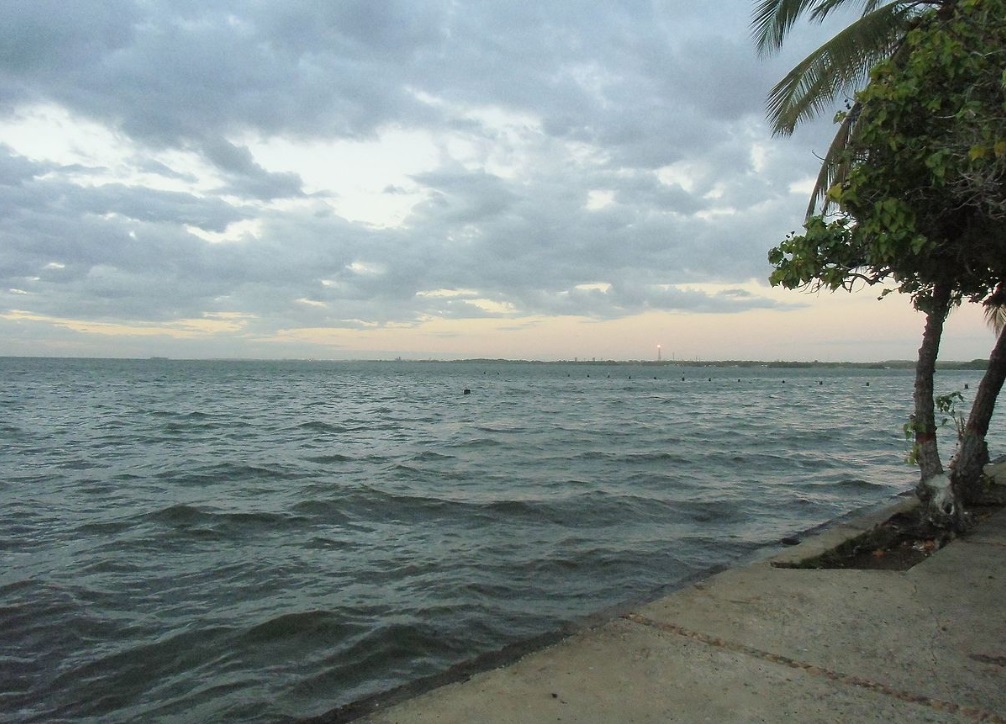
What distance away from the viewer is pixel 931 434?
24.8 feet

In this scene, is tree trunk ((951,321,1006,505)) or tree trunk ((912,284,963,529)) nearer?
tree trunk ((912,284,963,529))

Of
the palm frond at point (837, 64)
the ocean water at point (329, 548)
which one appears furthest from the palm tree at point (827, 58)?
the ocean water at point (329, 548)

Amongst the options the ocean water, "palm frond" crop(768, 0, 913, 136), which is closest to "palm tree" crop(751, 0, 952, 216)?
"palm frond" crop(768, 0, 913, 136)

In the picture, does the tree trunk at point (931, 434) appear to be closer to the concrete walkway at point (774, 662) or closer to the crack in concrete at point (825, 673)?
the concrete walkway at point (774, 662)

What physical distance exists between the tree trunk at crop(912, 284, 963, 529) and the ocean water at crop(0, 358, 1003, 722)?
2060 mm

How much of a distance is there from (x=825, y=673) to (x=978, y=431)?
5.83 meters

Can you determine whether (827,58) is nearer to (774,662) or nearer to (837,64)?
(837,64)

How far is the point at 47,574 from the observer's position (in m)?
7.32

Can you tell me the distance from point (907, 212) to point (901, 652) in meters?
3.27

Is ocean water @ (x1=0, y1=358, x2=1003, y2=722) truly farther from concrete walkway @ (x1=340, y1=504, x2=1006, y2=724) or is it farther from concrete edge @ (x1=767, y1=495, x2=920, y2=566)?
concrete walkway @ (x1=340, y1=504, x2=1006, y2=724)

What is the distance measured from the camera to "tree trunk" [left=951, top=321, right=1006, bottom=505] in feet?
26.7

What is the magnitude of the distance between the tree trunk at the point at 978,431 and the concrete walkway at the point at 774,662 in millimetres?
2979

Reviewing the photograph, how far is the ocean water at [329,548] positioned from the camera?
5.12 metres

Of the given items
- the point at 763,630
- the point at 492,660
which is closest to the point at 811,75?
the point at 763,630
